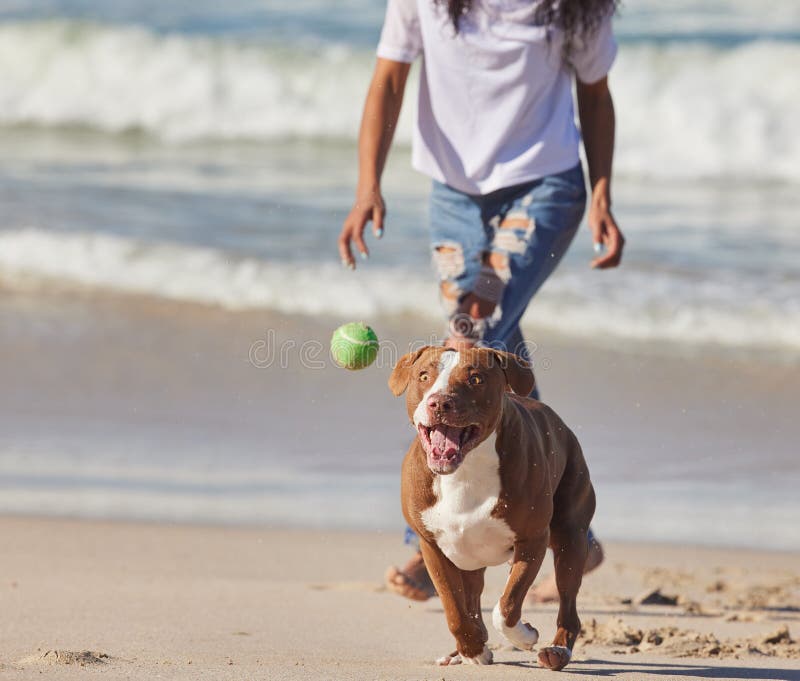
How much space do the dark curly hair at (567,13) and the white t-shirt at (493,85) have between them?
0.8 inches

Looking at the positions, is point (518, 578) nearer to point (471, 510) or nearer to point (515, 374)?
point (471, 510)

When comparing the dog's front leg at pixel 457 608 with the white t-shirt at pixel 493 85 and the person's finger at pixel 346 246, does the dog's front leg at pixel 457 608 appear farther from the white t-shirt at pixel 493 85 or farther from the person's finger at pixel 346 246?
the white t-shirt at pixel 493 85

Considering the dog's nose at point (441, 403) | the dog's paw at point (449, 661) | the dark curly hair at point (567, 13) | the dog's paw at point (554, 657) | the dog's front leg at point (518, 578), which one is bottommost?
the dog's paw at point (449, 661)

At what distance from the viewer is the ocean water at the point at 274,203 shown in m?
6.59

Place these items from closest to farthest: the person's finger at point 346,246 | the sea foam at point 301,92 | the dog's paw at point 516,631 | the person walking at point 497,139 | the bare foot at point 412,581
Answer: the dog's paw at point 516,631, the person's finger at point 346,246, the person walking at point 497,139, the bare foot at point 412,581, the sea foam at point 301,92

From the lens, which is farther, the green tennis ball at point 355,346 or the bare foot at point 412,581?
the bare foot at point 412,581

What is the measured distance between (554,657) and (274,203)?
28.4ft

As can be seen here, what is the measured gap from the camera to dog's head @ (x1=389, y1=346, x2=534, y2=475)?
3225mm

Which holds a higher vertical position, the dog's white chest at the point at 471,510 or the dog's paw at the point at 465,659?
the dog's white chest at the point at 471,510

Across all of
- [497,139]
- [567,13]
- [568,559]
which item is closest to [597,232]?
[497,139]

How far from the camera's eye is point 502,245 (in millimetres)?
4414

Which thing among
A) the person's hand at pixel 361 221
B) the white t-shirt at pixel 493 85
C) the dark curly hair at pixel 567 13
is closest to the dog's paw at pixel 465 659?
the person's hand at pixel 361 221

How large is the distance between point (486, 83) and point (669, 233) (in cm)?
678

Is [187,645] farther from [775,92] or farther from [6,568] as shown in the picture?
[775,92]
